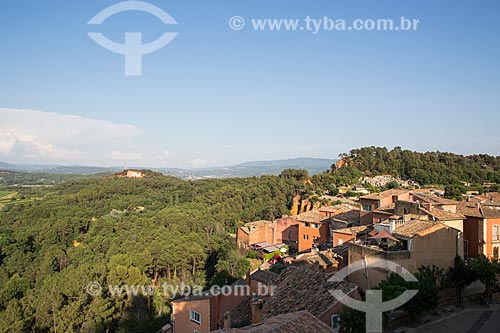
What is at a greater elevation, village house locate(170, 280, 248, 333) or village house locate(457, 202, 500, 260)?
village house locate(457, 202, 500, 260)

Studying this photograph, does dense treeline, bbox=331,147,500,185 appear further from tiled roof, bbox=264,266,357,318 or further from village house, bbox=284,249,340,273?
tiled roof, bbox=264,266,357,318

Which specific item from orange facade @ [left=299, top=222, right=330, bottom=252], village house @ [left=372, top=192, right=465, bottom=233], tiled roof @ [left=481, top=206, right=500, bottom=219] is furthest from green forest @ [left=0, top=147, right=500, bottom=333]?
tiled roof @ [left=481, top=206, right=500, bottom=219]

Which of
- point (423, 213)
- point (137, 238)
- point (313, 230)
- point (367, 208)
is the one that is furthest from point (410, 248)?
point (137, 238)

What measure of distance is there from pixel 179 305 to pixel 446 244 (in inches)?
404

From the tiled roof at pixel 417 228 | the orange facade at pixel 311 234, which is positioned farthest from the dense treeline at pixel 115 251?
the tiled roof at pixel 417 228

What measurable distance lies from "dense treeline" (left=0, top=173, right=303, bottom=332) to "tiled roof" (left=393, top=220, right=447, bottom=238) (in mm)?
14789

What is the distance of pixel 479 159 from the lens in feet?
213

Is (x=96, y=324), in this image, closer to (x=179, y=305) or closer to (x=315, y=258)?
(x=179, y=305)

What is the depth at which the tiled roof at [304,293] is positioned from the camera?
11.9 m

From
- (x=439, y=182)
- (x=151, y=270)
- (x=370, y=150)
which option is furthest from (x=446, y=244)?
(x=370, y=150)

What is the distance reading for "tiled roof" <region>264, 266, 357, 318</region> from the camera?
11854mm

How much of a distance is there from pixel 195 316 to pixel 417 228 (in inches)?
347

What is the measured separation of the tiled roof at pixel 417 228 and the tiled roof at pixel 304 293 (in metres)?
2.65

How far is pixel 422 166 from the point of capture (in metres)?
58.2
